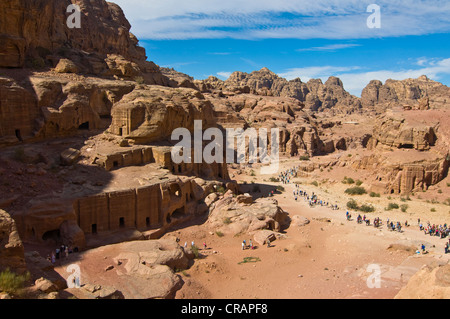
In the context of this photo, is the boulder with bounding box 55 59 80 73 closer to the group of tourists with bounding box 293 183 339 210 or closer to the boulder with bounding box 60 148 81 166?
the boulder with bounding box 60 148 81 166

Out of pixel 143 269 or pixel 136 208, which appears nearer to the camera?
pixel 143 269

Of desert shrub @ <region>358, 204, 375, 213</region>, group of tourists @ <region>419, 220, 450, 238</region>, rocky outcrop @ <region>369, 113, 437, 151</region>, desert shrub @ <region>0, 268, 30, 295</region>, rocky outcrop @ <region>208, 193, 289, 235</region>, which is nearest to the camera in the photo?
desert shrub @ <region>0, 268, 30, 295</region>

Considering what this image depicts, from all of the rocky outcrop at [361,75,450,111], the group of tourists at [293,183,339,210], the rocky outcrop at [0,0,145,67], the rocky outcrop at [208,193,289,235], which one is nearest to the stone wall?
the rocky outcrop at [208,193,289,235]

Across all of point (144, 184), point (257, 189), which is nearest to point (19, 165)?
point (144, 184)

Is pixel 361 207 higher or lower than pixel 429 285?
lower

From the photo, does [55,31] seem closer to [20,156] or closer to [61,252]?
[20,156]

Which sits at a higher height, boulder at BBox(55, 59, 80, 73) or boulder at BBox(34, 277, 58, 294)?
boulder at BBox(55, 59, 80, 73)

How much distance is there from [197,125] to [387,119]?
24.3 metres

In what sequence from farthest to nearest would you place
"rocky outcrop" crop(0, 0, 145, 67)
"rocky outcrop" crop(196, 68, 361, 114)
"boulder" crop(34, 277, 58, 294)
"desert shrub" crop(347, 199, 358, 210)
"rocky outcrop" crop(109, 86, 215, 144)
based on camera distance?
"rocky outcrop" crop(196, 68, 361, 114)
"desert shrub" crop(347, 199, 358, 210)
"rocky outcrop" crop(0, 0, 145, 67)
"rocky outcrop" crop(109, 86, 215, 144)
"boulder" crop(34, 277, 58, 294)

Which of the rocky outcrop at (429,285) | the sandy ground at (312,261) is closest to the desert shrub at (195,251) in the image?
the sandy ground at (312,261)

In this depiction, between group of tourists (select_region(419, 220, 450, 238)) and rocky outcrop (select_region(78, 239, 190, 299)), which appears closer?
rocky outcrop (select_region(78, 239, 190, 299))

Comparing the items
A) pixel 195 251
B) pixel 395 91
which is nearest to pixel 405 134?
pixel 195 251

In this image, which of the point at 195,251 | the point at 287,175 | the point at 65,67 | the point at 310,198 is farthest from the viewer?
the point at 287,175

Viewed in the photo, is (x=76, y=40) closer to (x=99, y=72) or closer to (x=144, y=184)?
(x=99, y=72)
